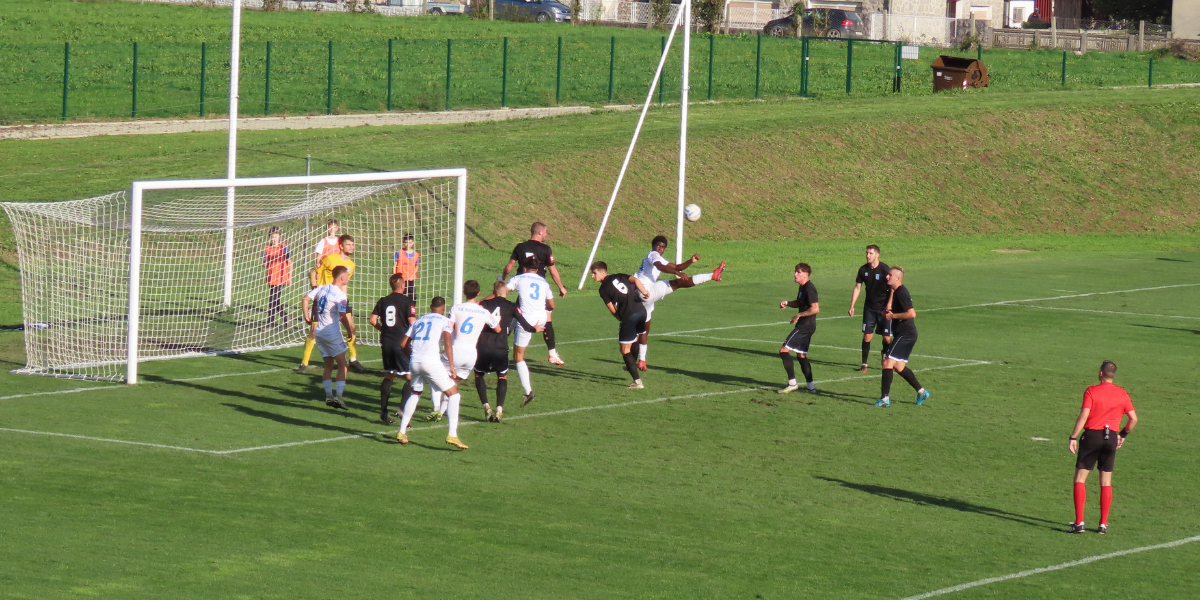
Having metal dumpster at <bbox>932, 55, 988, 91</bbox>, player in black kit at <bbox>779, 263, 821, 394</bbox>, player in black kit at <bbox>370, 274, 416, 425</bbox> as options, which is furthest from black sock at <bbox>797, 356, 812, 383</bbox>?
metal dumpster at <bbox>932, 55, 988, 91</bbox>

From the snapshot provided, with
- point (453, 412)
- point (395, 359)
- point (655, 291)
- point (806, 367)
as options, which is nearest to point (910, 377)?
point (806, 367)

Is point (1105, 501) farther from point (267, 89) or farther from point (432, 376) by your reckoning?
point (267, 89)

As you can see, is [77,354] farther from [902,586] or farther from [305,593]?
[902,586]

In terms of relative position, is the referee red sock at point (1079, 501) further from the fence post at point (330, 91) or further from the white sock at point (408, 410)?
the fence post at point (330, 91)

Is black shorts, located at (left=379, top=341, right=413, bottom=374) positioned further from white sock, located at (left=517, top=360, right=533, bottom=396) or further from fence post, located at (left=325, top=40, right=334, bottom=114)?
fence post, located at (left=325, top=40, right=334, bottom=114)

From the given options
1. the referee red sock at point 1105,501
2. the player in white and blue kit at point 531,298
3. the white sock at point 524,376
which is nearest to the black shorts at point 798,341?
the player in white and blue kit at point 531,298

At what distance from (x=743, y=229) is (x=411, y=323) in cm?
2498

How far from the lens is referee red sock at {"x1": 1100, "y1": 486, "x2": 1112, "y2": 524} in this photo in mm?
13898

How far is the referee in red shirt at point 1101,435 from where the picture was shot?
13.8m

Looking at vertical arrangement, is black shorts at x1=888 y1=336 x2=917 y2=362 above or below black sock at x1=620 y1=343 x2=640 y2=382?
above

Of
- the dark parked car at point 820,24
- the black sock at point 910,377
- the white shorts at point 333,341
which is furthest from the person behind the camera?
the dark parked car at point 820,24

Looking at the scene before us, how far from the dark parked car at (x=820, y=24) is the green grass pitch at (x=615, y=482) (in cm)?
5715

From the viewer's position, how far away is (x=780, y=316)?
2839 cm

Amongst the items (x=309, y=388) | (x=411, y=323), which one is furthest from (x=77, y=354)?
(x=411, y=323)
